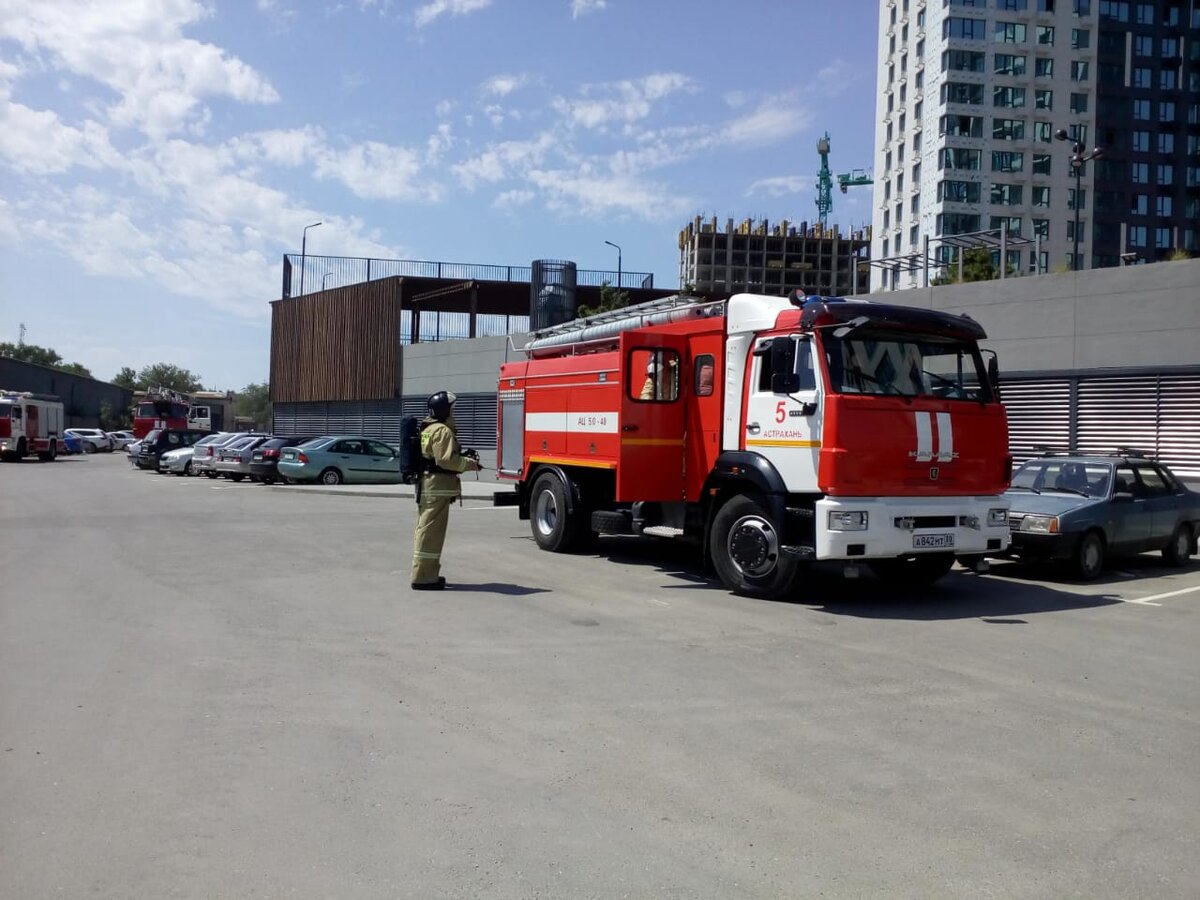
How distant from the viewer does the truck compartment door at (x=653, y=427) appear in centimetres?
1199

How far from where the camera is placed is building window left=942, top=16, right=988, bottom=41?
257 ft

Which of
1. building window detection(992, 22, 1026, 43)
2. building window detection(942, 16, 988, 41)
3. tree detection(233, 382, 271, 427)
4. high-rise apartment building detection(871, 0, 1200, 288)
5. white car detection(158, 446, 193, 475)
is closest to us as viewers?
white car detection(158, 446, 193, 475)

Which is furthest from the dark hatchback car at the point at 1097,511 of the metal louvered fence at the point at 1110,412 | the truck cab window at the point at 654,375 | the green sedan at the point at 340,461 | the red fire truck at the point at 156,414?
the red fire truck at the point at 156,414

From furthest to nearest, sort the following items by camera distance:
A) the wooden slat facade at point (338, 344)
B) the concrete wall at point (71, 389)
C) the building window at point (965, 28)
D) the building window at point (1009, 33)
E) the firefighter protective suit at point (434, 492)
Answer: the building window at point (1009, 33) → the building window at point (965, 28) → the concrete wall at point (71, 389) → the wooden slat facade at point (338, 344) → the firefighter protective suit at point (434, 492)

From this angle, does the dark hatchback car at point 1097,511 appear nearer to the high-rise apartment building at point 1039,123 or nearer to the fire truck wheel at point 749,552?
the fire truck wheel at point 749,552

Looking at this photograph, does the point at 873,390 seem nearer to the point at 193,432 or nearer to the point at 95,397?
the point at 193,432

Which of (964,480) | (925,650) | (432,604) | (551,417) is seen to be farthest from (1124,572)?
(432,604)

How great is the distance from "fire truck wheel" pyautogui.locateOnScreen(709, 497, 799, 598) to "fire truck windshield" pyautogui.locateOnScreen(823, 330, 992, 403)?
61.3 inches

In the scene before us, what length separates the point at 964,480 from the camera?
1031 cm

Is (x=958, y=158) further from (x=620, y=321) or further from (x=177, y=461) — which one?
(x=620, y=321)

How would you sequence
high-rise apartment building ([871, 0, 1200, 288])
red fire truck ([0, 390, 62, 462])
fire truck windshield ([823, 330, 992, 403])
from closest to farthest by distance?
fire truck windshield ([823, 330, 992, 403])
red fire truck ([0, 390, 62, 462])
high-rise apartment building ([871, 0, 1200, 288])

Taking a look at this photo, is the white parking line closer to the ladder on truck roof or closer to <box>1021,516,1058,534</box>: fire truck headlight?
<box>1021,516,1058,534</box>: fire truck headlight

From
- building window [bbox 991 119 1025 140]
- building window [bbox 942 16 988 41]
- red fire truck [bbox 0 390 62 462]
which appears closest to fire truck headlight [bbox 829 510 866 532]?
red fire truck [bbox 0 390 62 462]

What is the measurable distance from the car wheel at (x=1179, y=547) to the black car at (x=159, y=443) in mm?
30768
